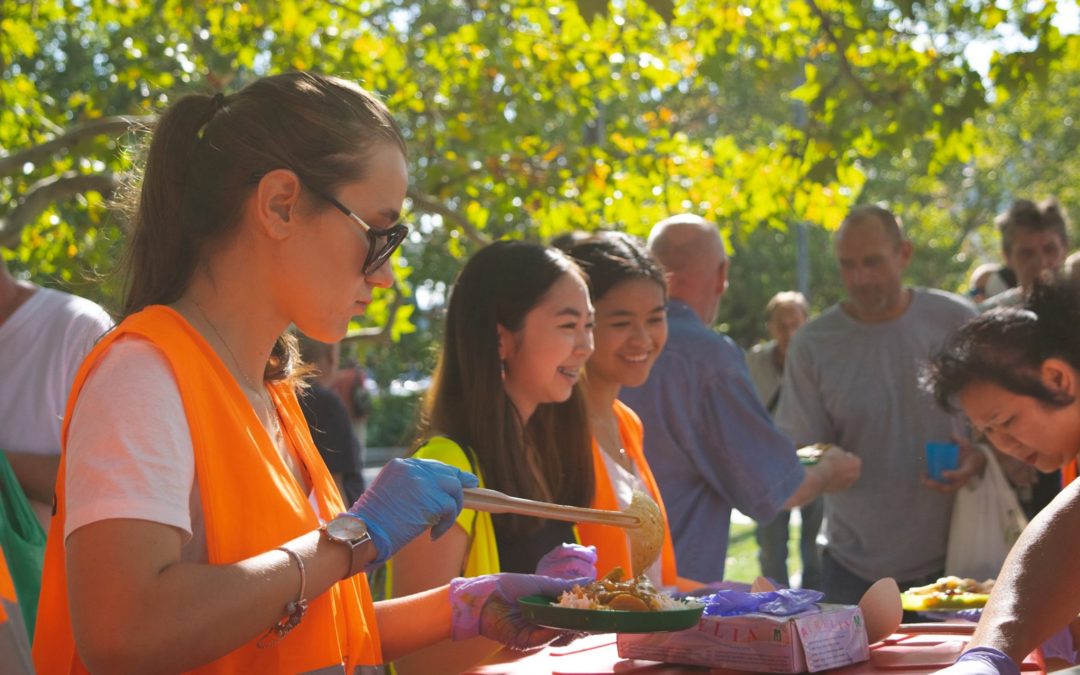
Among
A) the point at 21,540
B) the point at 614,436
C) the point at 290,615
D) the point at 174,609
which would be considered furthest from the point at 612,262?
the point at 174,609

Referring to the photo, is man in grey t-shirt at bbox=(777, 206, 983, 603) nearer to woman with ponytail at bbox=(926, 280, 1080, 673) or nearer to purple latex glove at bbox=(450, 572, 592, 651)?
woman with ponytail at bbox=(926, 280, 1080, 673)

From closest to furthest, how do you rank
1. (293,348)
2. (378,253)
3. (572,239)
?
(378,253) < (293,348) < (572,239)

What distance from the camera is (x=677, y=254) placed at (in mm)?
4836

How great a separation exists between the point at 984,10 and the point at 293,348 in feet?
18.2

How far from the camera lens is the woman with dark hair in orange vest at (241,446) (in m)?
1.61

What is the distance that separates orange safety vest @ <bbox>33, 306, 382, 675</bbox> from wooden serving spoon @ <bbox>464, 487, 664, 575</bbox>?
0.35 meters

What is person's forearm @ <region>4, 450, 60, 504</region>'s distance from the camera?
358 centimetres

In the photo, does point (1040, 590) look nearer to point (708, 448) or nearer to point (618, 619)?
point (618, 619)

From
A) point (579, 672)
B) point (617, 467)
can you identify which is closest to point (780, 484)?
point (617, 467)

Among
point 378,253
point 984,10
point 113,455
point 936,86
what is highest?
point 984,10

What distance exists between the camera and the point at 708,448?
4242 mm

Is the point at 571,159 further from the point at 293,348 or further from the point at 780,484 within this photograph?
the point at 293,348

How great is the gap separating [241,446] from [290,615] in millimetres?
252

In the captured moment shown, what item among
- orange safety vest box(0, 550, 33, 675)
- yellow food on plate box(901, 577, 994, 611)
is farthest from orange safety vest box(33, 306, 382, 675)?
yellow food on plate box(901, 577, 994, 611)
